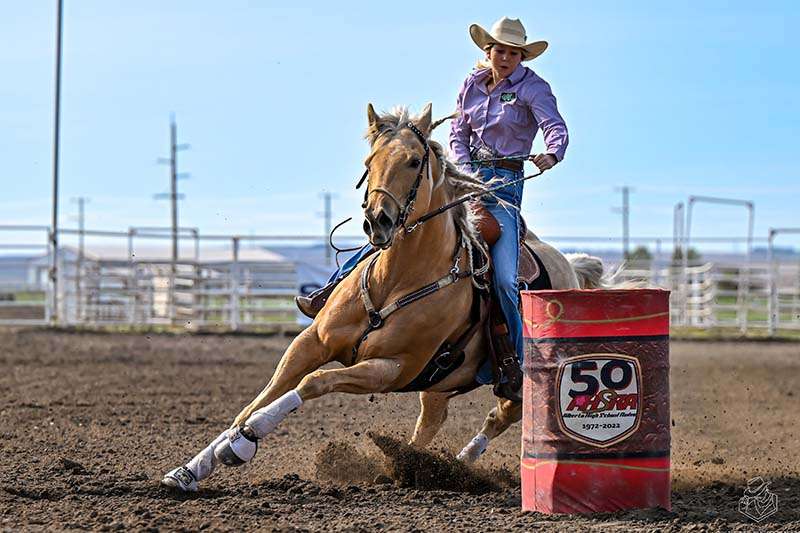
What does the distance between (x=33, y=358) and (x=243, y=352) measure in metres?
2.94

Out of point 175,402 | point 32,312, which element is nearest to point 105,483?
point 175,402

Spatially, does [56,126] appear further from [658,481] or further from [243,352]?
[658,481]

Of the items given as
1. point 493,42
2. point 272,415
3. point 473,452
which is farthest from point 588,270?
point 272,415

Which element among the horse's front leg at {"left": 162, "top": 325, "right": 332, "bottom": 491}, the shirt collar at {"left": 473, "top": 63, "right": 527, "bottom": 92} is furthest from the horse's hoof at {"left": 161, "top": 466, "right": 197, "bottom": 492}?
the shirt collar at {"left": 473, "top": 63, "right": 527, "bottom": 92}

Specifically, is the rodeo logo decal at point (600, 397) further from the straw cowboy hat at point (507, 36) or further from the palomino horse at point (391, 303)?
the straw cowboy hat at point (507, 36)

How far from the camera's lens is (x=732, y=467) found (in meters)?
6.97

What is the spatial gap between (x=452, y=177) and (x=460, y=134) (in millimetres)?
709

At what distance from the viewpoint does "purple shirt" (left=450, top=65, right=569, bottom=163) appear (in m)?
6.21

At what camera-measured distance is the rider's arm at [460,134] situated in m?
6.41

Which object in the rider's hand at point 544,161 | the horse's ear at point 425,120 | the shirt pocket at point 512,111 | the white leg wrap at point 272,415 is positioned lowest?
the white leg wrap at point 272,415

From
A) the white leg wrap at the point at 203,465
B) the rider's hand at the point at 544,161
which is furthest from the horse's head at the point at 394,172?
the white leg wrap at the point at 203,465

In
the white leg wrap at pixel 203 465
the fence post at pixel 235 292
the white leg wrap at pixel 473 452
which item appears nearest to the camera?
the white leg wrap at pixel 203 465

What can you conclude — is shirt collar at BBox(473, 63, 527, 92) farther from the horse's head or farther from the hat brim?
the horse's head

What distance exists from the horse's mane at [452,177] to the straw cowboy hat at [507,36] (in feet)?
2.59
